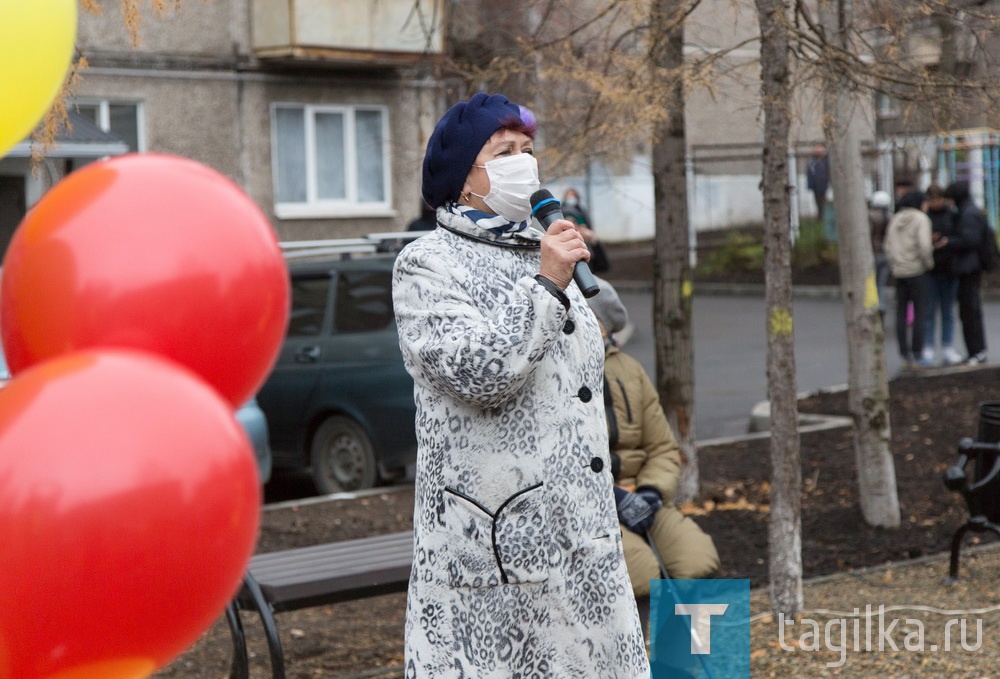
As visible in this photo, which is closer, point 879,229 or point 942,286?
point 942,286

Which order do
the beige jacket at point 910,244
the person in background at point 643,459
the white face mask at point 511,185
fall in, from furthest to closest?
the beige jacket at point 910,244 → the person in background at point 643,459 → the white face mask at point 511,185

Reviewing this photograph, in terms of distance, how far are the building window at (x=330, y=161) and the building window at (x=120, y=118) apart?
2189 mm

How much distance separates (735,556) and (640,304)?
1767 centimetres

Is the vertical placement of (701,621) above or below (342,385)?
below

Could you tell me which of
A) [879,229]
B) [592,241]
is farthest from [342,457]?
[879,229]

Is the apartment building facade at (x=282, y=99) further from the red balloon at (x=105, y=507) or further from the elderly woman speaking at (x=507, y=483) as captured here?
the red balloon at (x=105, y=507)

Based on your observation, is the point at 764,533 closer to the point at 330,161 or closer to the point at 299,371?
the point at 299,371

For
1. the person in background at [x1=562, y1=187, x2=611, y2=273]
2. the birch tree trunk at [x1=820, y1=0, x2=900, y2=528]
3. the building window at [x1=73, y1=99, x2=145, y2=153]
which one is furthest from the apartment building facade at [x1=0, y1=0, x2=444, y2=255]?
the birch tree trunk at [x1=820, y1=0, x2=900, y2=528]

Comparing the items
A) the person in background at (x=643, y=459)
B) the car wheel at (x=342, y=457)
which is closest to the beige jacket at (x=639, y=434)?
the person in background at (x=643, y=459)

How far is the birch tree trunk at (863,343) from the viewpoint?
23.1ft

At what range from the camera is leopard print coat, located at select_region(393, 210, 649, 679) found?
2977mm

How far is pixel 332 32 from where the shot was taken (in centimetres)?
1933

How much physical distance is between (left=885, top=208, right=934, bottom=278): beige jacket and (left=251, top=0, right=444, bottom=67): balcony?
7.48 metres

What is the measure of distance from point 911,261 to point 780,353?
32.1 feet
